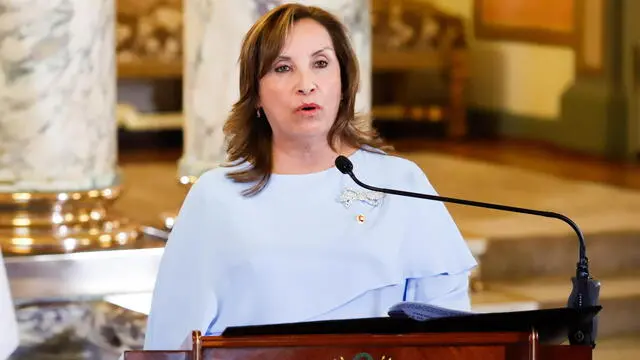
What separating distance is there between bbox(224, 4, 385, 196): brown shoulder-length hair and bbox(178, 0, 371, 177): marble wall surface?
262 centimetres

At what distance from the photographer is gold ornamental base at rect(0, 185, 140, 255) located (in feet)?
18.3

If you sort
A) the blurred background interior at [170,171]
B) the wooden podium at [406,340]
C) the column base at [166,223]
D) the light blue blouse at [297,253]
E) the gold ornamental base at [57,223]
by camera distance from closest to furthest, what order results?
the wooden podium at [406,340] < the light blue blouse at [297,253] < the blurred background interior at [170,171] < the gold ornamental base at [57,223] < the column base at [166,223]

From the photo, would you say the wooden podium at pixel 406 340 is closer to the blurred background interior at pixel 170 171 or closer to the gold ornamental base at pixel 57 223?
the blurred background interior at pixel 170 171

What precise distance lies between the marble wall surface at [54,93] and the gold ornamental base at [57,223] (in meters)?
0.04

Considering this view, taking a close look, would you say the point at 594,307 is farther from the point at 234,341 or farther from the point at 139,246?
the point at 139,246

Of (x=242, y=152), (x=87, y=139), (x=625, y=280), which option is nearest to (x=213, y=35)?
(x=87, y=139)

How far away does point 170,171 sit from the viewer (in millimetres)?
8680

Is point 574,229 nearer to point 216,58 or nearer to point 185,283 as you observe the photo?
point 185,283

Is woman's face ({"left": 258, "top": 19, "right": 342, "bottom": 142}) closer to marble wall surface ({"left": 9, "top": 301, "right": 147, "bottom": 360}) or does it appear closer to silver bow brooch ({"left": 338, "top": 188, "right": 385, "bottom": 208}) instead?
silver bow brooch ({"left": 338, "top": 188, "right": 385, "bottom": 208})

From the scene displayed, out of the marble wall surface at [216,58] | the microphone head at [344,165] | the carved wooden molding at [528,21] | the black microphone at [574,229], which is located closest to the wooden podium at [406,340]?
the black microphone at [574,229]

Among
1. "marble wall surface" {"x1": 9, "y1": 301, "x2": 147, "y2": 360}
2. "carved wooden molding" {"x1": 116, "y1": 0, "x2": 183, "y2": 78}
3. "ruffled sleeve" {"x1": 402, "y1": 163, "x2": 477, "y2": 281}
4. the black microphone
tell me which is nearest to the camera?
the black microphone

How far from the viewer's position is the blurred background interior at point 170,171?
546 cm

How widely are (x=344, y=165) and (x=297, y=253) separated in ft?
0.69

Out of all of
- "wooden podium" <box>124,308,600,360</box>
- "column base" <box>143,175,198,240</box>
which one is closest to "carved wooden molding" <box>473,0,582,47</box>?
"column base" <box>143,175,198,240</box>
